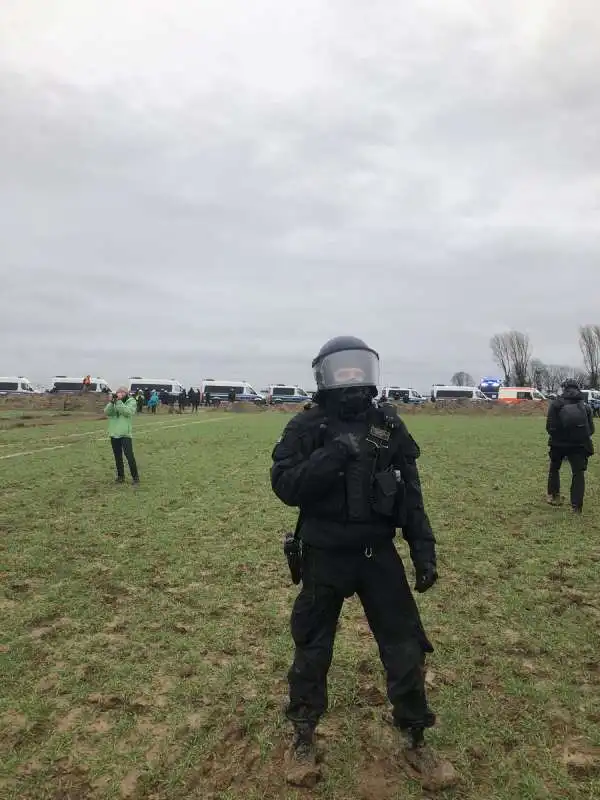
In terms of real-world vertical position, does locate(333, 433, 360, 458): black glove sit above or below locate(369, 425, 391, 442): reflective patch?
below

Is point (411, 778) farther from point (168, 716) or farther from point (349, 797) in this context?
point (168, 716)

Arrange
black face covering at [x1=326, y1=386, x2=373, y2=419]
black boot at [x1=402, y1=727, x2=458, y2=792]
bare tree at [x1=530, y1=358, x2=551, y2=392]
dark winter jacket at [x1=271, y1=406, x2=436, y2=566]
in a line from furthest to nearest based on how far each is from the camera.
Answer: bare tree at [x1=530, y1=358, x2=551, y2=392] < black face covering at [x1=326, y1=386, x2=373, y2=419] < dark winter jacket at [x1=271, y1=406, x2=436, y2=566] < black boot at [x1=402, y1=727, x2=458, y2=792]

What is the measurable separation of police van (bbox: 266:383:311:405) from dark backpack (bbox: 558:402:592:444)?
50663mm

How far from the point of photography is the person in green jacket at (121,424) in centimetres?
1130

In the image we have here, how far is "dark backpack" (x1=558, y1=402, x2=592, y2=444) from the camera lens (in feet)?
28.3

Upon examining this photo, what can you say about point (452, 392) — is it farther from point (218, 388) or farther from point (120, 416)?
point (120, 416)

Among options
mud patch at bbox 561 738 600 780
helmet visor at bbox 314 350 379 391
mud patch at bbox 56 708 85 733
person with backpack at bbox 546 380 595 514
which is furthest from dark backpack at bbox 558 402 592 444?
mud patch at bbox 56 708 85 733

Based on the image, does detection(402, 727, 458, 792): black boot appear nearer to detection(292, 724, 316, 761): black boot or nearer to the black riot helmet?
detection(292, 724, 316, 761): black boot

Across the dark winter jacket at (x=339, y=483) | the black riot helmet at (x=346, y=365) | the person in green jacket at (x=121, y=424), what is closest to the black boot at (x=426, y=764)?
the dark winter jacket at (x=339, y=483)

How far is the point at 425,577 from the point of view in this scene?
10.3 feet

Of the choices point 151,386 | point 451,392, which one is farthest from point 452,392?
point 151,386

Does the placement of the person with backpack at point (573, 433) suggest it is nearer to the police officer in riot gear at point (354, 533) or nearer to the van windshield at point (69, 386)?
the police officer in riot gear at point (354, 533)

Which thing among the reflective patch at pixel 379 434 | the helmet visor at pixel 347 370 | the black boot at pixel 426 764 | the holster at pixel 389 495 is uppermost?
the helmet visor at pixel 347 370

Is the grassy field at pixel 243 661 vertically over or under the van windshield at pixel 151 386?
under
